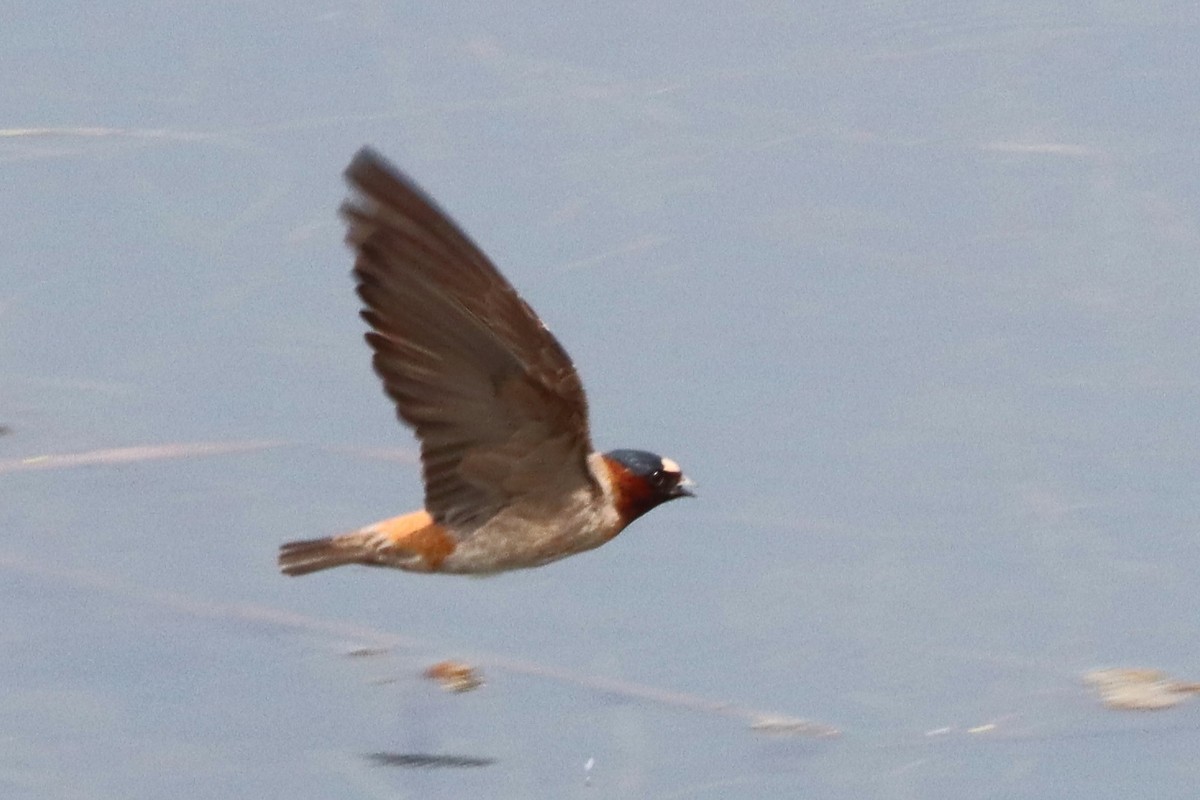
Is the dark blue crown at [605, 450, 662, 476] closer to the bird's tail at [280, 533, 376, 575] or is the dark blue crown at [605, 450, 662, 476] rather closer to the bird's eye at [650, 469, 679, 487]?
the bird's eye at [650, 469, 679, 487]

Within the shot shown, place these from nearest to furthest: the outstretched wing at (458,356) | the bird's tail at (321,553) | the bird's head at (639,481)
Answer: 1. the outstretched wing at (458,356)
2. the bird's tail at (321,553)
3. the bird's head at (639,481)

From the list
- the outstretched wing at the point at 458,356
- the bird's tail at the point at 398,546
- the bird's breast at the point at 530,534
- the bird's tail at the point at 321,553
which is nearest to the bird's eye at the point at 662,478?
the bird's breast at the point at 530,534

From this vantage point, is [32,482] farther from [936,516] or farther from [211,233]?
[936,516]

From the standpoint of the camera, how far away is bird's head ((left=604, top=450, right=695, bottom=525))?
6689 mm

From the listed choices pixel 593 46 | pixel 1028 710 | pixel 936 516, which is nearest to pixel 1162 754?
pixel 1028 710

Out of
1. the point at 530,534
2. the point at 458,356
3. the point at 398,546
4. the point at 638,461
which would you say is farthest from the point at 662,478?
the point at 458,356

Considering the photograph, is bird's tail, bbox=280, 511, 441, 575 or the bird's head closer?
bird's tail, bbox=280, 511, 441, 575

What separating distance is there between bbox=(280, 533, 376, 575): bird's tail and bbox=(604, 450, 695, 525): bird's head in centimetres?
58

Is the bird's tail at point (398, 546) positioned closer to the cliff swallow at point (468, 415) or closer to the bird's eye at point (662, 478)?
the cliff swallow at point (468, 415)

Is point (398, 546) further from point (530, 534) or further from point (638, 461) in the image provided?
→ point (638, 461)

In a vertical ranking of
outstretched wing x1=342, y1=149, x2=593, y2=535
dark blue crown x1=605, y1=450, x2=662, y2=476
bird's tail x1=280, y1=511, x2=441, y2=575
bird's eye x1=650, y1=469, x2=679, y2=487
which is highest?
outstretched wing x1=342, y1=149, x2=593, y2=535

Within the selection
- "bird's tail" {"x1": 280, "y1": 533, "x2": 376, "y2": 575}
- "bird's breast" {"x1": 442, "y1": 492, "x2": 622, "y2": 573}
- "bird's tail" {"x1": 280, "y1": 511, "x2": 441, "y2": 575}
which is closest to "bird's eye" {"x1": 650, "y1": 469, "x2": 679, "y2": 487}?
"bird's breast" {"x1": 442, "y1": 492, "x2": 622, "y2": 573}

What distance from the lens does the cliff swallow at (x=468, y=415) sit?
5.97 meters

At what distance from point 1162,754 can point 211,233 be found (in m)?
3.43
